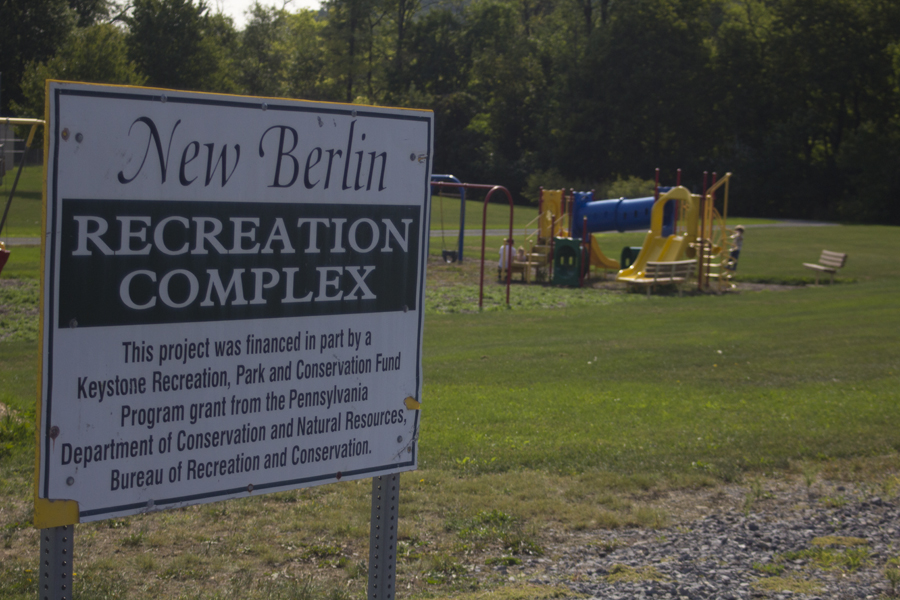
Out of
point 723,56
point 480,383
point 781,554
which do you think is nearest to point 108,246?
point 781,554

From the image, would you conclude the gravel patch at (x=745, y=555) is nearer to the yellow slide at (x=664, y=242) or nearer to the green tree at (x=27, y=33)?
the yellow slide at (x=664, y=242)

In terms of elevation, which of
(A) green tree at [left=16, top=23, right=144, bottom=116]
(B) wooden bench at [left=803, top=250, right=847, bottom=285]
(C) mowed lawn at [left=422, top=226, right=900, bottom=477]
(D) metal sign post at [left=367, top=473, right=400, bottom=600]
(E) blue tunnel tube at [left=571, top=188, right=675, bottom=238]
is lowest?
(C) mowed lawn at [left=422, top=226, right=900, bottom=477]

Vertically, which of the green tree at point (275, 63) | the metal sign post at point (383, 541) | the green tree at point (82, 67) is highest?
the green tree at point (275, 63)

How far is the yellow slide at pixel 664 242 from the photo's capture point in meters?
23.6

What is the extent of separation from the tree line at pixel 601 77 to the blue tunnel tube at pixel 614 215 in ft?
105

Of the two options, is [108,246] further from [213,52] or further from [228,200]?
[213,52]

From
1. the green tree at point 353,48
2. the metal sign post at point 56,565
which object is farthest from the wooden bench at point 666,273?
the green tree at point 353,48

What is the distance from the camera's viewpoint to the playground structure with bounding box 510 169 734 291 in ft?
77.6

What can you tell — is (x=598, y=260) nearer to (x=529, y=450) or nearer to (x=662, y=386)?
(x=662, y=386)

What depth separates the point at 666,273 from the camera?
2288 centimetres

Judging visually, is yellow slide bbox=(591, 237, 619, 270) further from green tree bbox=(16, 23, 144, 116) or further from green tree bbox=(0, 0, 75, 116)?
green tree bbox=(0, 0, 75, 116)

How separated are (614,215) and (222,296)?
2436cm

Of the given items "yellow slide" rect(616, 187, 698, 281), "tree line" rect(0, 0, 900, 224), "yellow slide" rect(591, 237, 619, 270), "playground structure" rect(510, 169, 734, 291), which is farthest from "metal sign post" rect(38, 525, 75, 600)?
"tree line" rect(0, 0, 900, 224)

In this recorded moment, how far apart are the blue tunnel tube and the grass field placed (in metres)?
10.7
